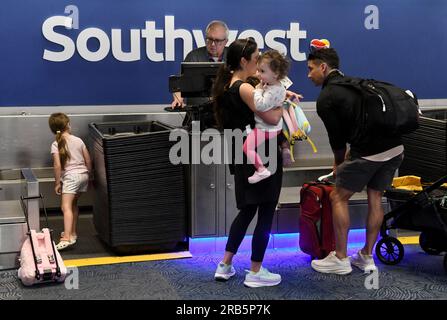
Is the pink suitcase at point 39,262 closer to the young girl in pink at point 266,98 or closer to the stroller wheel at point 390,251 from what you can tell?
the young girl in pink at point 266,98

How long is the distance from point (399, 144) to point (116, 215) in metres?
2.09

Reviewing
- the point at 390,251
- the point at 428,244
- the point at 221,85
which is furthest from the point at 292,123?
the point at 428,244

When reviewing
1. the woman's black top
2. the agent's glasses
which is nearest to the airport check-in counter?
the woman's black top

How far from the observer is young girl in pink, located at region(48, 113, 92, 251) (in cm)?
584

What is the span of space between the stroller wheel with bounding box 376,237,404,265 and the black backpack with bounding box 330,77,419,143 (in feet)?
2.94

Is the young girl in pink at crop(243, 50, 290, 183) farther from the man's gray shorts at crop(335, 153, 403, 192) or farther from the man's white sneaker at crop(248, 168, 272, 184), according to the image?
the man's gray shorts at crop(335, 153, 403, 192)

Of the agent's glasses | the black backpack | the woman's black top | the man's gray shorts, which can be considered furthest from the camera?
the agent's glasses

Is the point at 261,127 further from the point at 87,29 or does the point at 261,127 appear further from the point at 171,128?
the point at 87,29

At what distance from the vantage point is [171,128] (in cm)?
574

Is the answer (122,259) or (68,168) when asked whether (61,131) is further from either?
(122,259)

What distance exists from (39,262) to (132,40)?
10.3 feet

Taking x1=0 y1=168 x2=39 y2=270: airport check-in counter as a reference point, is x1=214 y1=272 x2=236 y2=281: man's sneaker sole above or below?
below

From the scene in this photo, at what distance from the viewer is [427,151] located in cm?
666

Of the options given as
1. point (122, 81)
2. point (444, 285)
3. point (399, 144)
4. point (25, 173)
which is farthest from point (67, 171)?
point (444, 285)
